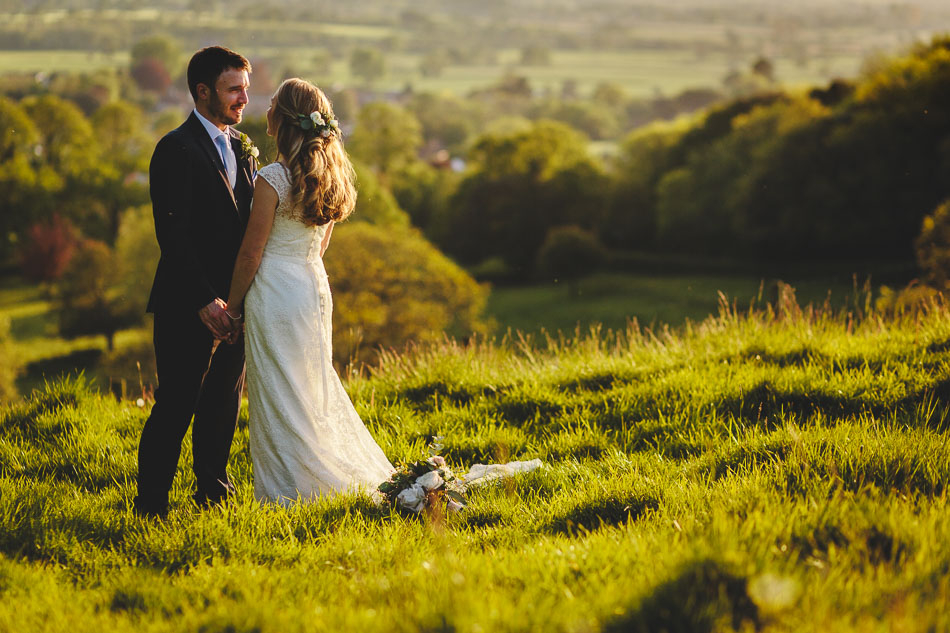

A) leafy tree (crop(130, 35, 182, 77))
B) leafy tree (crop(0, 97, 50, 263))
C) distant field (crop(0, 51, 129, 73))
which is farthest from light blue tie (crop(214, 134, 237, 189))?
leafy tree (crop(130, 35, 182, 77))

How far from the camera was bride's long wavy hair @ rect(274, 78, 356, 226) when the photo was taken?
458 cm

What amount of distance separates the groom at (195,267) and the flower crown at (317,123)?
48 centimetres

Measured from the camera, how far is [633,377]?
21.4 feet

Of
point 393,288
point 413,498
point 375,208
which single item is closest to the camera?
point 413,498

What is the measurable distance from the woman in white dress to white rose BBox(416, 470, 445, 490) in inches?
15.6

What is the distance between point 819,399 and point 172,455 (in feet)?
14.8

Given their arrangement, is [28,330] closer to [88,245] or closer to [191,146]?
[88,245]

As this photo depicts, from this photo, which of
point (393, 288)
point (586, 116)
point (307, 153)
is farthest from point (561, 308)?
point (586, 116)

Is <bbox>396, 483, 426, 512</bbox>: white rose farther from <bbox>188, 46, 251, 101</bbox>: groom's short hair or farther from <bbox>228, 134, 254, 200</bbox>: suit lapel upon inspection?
<bbox>188, 46, 251, 101</bbox>: groom's short hair

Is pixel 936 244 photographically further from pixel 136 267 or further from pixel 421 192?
pixel 421 192

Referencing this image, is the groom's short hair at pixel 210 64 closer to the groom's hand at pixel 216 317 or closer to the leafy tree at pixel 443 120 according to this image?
the groom's hand at pixel 216 317

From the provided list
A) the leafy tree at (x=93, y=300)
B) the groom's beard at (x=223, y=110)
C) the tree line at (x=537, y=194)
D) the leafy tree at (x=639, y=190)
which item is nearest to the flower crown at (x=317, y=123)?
the groom's beard at (x=223, y=110)

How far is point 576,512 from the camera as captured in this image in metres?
4.08

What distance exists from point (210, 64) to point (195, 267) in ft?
4.02
